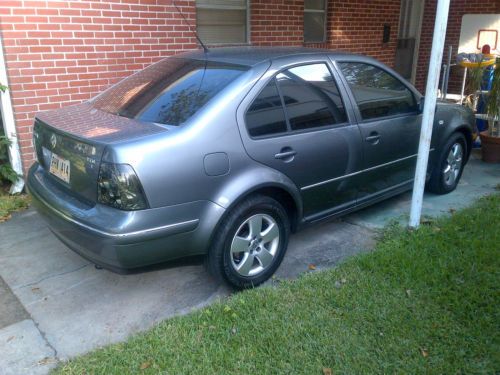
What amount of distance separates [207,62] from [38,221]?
7.69 ft

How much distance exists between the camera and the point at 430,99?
399 cm

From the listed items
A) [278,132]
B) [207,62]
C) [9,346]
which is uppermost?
[207,62]

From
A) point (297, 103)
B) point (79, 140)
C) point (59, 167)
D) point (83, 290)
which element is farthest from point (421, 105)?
point (83, 290)

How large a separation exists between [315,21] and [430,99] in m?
4.55

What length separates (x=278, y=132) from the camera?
11.2 ft

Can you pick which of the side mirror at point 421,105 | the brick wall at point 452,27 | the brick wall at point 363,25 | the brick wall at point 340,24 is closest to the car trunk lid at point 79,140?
the side mirror at point 421,105

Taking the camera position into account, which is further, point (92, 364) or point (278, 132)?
point (278, 132)

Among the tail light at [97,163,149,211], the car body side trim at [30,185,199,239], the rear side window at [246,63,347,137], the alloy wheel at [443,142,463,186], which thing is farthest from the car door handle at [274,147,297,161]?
the alloy wheel at [443,142,463,186]

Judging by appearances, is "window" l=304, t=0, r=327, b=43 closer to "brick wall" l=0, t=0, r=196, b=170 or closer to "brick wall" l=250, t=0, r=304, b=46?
"brick wall" l=250, t=0, r=304, b=46

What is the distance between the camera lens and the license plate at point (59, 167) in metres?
3.10

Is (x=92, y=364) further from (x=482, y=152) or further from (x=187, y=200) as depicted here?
(x=482, y=152)

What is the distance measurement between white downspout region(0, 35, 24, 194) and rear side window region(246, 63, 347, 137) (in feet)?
9.61

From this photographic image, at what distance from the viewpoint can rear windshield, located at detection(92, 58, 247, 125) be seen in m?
3.18

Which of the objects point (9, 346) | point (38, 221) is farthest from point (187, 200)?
point (38, 221)
